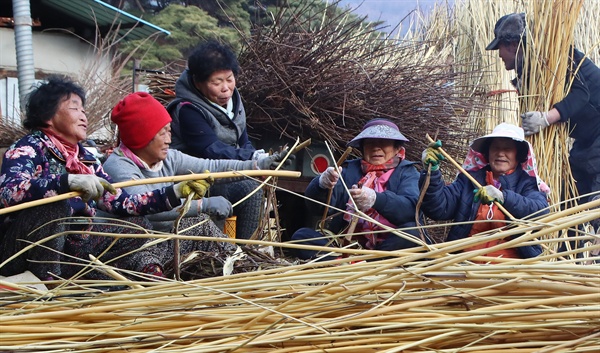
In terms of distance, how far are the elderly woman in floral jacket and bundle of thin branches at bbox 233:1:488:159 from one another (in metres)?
1.37

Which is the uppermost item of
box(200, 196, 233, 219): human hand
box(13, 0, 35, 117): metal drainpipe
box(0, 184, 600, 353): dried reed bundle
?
box(13, 0, 35, 117): metal drainpipe

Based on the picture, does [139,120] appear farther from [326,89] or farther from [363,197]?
[326,89]

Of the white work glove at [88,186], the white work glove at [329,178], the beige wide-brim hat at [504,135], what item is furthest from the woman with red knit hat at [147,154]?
Result: the beige wide-brim hat at [504,135]

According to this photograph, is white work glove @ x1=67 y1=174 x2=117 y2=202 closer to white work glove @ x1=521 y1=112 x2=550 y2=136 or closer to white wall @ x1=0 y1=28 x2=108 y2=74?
white work glove @ x1=521 y1=112 x2=550 y2=136

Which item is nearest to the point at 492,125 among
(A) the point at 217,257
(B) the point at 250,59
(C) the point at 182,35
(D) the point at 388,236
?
(B) the point at 250,59

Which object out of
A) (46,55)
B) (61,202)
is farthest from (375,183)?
(46,55)

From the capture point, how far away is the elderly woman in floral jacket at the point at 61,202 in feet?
8.57

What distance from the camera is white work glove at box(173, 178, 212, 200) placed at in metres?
2.22

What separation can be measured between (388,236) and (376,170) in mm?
297

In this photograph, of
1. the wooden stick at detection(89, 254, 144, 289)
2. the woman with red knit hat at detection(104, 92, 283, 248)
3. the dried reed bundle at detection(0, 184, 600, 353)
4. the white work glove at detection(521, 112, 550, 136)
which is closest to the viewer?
the dried reed bundle at detection(0, 184, 600, 353)

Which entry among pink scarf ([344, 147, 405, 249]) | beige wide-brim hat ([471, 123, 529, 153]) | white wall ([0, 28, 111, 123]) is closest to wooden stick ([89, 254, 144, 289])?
pink scarf ([344, 147, 405, 249])

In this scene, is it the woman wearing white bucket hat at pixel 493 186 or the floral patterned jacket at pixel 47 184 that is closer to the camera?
the floral patterned jacket at pixel 47 184

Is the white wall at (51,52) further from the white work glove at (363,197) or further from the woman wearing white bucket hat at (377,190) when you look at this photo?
the white work glove at (363,197)

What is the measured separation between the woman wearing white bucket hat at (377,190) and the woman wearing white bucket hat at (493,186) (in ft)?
0.35
